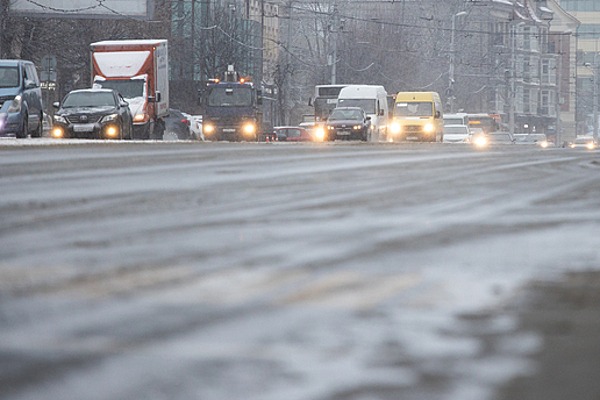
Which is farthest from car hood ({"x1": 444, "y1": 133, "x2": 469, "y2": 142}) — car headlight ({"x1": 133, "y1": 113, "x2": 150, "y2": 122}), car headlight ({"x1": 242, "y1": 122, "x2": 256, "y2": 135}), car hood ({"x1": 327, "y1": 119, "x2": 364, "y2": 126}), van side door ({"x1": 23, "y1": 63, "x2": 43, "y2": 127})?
van side door ({"x1": 23, "y1": 63, "x2": 43, "y2": 127})

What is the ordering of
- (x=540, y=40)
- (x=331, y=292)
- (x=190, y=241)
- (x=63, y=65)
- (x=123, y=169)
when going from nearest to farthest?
1. (x=331, y=292)
2. (x=190, y=241)
3. (x=123, y=169)
4. (x=63, y=65)
5. (x=540, y=40)

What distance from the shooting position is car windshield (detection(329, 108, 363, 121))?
150 ft

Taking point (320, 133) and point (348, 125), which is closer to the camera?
point (348, 125)

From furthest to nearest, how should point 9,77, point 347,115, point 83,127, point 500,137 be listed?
1. point 500,137
2. point 347,115
3. point 83,127
4. point 9,77

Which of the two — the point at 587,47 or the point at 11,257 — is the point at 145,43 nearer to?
the point at 11,257

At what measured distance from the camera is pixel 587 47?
172500 mm

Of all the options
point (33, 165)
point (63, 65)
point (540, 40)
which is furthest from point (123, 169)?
point (540, 40)

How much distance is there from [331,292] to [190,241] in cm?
121

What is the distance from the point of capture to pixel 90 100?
107ft

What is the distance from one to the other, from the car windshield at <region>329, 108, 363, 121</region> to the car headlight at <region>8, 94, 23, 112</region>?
776 inches

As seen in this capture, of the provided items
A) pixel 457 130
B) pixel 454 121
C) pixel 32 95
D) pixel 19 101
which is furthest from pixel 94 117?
pixel 454 121

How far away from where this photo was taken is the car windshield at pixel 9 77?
27.3 m

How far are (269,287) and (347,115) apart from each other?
43122 millimetres

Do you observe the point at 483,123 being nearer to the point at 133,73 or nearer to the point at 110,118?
the point at 133,73
